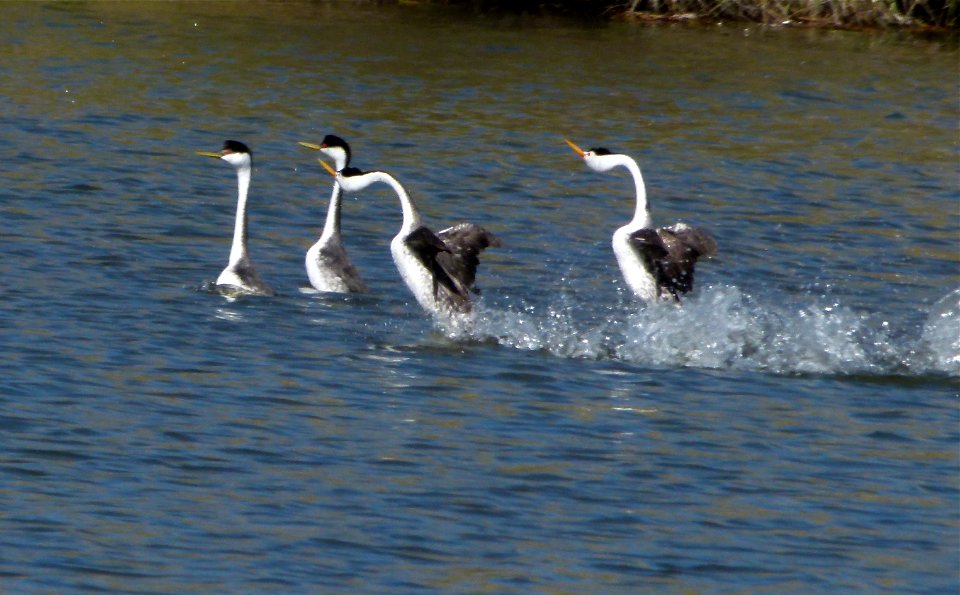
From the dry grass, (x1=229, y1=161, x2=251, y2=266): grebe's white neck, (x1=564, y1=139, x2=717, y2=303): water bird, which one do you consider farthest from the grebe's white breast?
the dry grass

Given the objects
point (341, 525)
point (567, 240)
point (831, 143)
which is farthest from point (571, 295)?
point (831, 143)

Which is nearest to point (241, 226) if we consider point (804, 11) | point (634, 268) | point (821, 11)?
point (634, 268)

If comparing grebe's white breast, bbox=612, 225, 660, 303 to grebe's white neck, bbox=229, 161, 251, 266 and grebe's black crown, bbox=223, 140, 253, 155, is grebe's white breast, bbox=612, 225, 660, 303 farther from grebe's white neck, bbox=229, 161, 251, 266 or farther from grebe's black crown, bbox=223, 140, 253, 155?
grebe's black crown, bbox=223, 140, 253, 155

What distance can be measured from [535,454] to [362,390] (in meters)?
1.39

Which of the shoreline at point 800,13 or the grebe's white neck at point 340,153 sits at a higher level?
the shoreline at point 800,13

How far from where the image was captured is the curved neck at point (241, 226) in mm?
11695

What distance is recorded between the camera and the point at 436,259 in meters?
11.2

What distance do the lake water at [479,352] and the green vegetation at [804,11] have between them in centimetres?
518

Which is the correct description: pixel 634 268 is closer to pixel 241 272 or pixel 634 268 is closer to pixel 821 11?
pixel 241 272

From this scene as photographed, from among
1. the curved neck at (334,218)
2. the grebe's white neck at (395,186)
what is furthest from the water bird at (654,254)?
the curved neck at (334,218)

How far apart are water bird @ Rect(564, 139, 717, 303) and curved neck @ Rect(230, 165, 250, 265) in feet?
7.76

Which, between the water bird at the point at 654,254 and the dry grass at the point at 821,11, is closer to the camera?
the water bird at the point at 654,254

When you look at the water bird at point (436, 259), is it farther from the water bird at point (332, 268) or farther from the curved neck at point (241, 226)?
the curved neck at point (241, 226)

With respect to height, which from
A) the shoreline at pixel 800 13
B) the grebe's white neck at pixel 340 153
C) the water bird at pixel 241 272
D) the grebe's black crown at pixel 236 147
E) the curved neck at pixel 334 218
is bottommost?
the water bird at pixel 241 272
